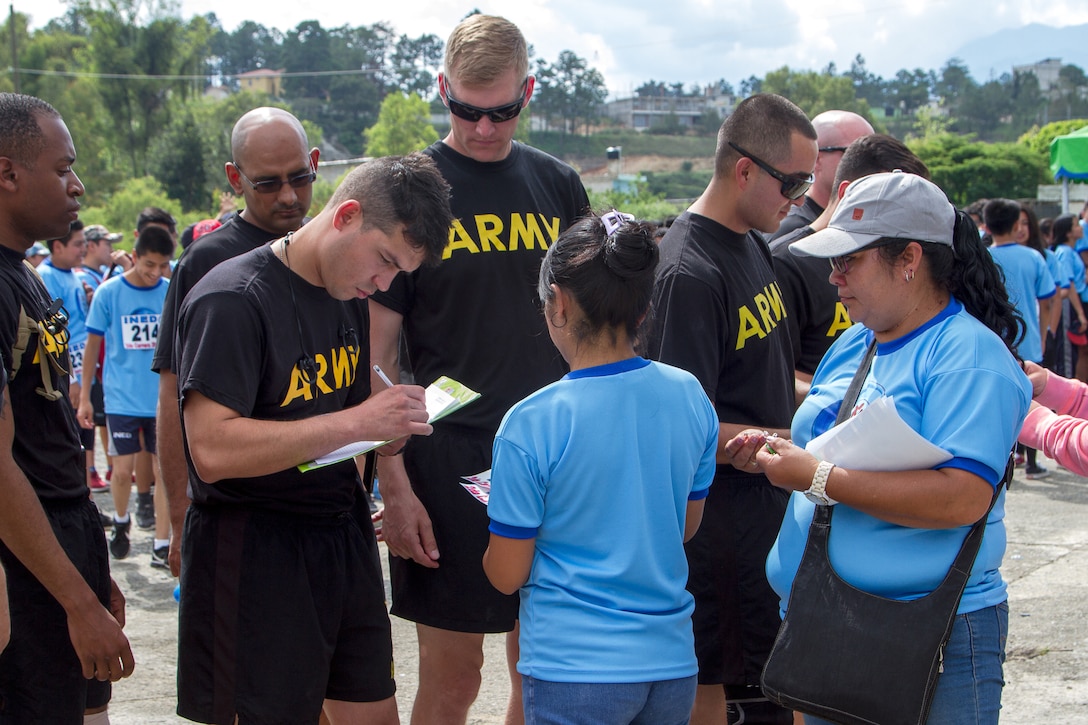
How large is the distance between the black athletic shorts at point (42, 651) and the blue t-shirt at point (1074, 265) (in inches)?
411

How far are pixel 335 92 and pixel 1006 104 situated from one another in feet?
288

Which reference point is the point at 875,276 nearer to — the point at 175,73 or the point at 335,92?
the point at 175,73


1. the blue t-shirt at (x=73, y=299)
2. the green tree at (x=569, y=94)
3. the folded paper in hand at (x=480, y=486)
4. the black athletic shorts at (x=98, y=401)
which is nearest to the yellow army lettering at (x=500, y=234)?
the folded paper in hand at (x=480, y=486)

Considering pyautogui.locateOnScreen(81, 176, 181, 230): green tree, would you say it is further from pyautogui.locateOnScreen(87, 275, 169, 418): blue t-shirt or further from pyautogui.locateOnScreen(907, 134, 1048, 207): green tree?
pyautogui.locateOnScreen(87, 275, 169, 418): blue t-shirt

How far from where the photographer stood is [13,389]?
2.78 metres

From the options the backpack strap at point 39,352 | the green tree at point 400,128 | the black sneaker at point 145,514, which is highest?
the green tree at point 400,128

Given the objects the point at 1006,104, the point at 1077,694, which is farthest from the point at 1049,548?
the point at 1006,104

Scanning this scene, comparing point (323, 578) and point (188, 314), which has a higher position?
point (188, 314)

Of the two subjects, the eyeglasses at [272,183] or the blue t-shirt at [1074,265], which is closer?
the eyeglasses at [272,183]

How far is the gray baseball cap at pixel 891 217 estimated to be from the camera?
2.55 metres

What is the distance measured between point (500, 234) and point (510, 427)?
3.92 feet

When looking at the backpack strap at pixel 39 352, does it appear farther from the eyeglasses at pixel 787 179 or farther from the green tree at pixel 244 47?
the green tree at pixel 244 47

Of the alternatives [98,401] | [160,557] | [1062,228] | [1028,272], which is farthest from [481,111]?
[1062,228]

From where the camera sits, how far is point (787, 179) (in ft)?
11.4
